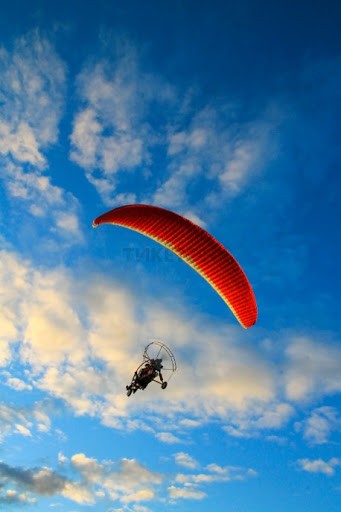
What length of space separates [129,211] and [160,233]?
2.45m

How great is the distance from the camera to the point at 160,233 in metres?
19.4

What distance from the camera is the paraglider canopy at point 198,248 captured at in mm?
18078

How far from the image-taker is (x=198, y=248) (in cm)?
1898

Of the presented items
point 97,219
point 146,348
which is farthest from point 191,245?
point 146,348

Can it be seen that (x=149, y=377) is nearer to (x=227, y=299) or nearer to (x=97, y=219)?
(x=227, y=299)

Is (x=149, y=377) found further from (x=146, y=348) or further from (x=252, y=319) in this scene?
(x=252, y=319)

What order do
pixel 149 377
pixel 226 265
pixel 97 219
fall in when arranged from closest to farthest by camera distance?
pixel 97 219 < pixel 226 265 < pixel 149 377

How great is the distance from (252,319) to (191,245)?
4661 mm

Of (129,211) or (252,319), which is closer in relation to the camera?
(129,211)

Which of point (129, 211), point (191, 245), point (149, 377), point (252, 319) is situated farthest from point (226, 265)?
point (149, 377)

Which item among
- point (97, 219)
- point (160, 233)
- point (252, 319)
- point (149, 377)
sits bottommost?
point (149, 377)

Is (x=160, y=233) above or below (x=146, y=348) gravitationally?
above

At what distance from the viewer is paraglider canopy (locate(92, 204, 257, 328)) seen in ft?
59.3

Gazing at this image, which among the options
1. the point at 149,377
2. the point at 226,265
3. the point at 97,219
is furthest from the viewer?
the point at 149,377
